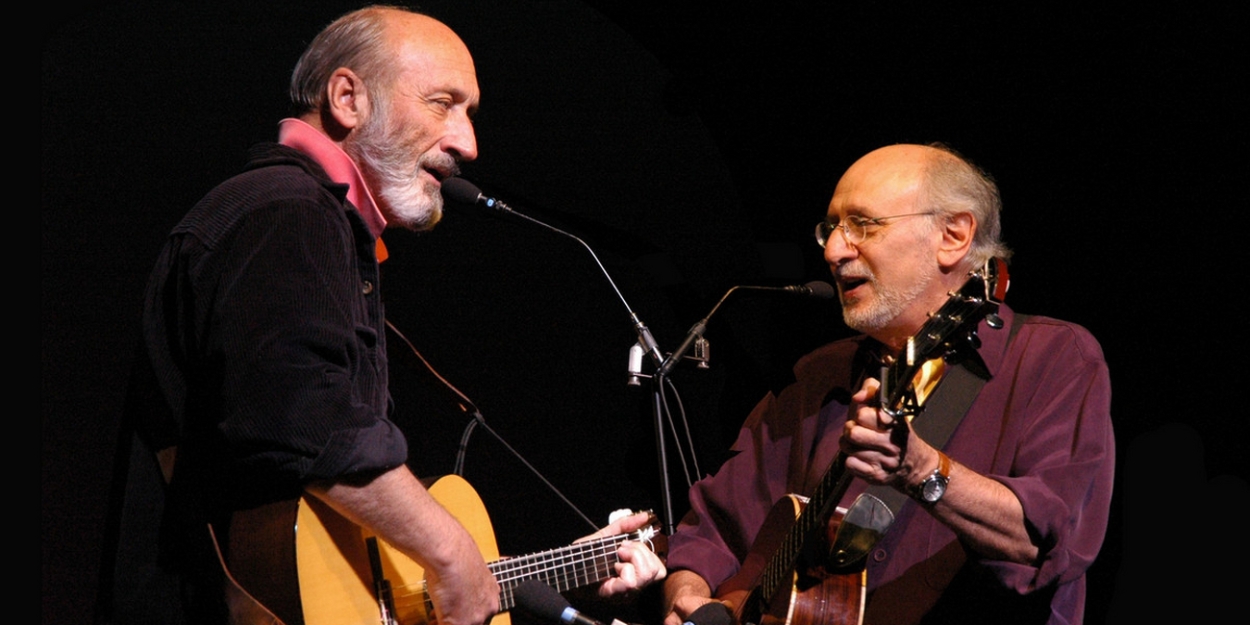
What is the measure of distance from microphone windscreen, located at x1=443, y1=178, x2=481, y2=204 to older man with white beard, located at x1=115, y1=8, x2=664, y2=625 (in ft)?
1.25

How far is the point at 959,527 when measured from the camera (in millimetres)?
2266

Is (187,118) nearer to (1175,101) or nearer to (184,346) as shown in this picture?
(184,346)

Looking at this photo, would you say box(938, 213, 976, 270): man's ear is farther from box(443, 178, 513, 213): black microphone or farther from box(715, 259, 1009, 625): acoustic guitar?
box(443, 178, 513, 213): black microphone

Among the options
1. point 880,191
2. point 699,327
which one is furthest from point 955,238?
point 699,327

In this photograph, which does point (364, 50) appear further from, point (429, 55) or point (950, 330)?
point (950, 330)

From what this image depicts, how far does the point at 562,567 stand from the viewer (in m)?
2.68

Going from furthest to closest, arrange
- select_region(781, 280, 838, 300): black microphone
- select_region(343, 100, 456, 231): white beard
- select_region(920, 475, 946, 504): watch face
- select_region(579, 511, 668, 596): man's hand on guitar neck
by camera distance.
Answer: select_region(781, 280, 838, 300): black microphone
select_region(579, 511, 668, 596): man's hand on guitar neck
select_region(343, 100, 456, 231): white beard
select_region(920, 475, 946, 504): watch face

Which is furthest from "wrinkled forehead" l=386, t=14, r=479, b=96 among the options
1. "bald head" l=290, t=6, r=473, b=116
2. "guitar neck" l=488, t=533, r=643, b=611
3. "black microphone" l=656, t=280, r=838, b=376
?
"guitar neck" l=488, t=533, r=643, b=611

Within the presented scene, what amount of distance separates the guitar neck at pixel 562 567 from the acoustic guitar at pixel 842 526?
14.0 inches

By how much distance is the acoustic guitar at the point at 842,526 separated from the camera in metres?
2.09

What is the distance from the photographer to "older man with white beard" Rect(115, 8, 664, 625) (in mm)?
1879

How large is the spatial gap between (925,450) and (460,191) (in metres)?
1.34

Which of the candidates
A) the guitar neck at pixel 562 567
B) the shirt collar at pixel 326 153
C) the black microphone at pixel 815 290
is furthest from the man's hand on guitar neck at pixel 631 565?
the shirt collar at pixel 326 153

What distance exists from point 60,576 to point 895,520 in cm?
243
